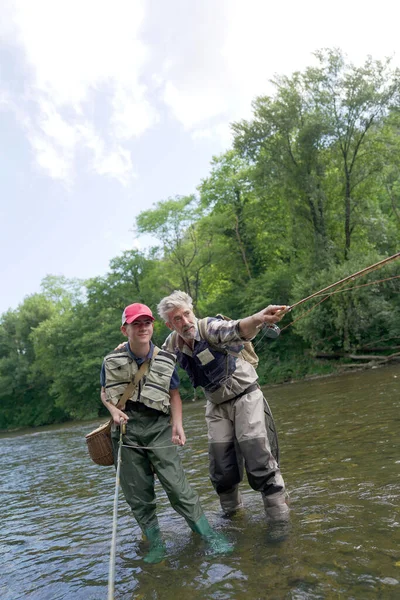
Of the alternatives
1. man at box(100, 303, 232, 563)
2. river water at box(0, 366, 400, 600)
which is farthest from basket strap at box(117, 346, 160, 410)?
river water at box(0, 366, 400, 600)

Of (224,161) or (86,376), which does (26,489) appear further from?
(224,161)

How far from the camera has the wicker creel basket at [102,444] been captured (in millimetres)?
4766

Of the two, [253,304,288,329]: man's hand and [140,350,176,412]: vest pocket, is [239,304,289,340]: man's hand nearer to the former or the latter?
[253,304,288,329]: man's hand

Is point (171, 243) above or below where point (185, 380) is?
above

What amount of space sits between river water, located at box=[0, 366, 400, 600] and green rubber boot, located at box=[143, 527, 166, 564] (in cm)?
9

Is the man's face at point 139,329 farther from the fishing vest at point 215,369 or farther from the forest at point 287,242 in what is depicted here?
the forest at point 287,242

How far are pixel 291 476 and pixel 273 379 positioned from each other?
77.6ft

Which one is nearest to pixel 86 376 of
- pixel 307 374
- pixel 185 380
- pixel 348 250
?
pixel 185 380

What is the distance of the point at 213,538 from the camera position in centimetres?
428

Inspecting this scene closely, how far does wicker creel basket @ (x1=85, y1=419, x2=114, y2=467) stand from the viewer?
4.77 meters

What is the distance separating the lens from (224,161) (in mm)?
39312

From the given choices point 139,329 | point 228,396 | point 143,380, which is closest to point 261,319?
point 228,396

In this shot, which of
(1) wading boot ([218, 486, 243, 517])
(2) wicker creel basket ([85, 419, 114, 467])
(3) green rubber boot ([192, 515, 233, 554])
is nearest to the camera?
(3) green rubber boot ([192, 515, 233, 554])

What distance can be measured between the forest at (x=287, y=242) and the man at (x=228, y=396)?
1975 centimetres
